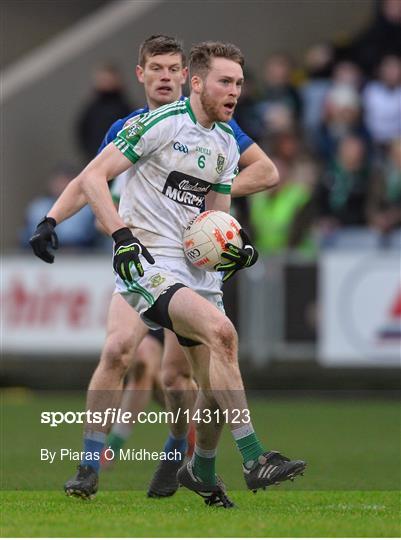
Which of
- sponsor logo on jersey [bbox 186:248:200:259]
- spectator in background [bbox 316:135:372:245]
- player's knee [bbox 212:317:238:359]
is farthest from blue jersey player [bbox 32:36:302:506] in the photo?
spectator in background [bbox 316:135:372:245]

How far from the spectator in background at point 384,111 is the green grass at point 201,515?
935cm

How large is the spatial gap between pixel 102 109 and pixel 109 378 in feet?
35.1

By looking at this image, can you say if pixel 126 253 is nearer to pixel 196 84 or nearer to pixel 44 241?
pixel 44 241

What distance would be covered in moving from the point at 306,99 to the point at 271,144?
141 cm

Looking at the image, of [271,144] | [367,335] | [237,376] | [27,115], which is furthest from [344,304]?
[237,376]

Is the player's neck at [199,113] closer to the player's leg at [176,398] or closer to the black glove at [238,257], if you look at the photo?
the black glove at [238,257]

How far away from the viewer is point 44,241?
850cm

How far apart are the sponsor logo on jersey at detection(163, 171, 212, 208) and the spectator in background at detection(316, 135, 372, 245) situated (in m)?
8.67

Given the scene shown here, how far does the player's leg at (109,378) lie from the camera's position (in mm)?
8547

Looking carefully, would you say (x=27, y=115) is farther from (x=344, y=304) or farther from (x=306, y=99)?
(x=344, y=304)

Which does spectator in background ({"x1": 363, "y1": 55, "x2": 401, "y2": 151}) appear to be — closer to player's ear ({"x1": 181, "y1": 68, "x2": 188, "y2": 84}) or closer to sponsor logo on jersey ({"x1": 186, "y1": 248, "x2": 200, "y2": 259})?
player's ear ({"x1": 181, "y1": 68, "x2": 188, "y2": 84})

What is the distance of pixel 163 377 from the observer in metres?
9.23

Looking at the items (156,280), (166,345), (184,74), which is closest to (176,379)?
(166,345)

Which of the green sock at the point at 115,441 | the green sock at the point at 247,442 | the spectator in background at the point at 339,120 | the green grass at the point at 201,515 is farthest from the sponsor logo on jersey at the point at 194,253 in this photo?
the spectator in background at the point at 339,120
